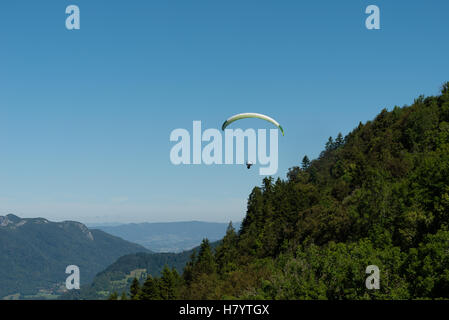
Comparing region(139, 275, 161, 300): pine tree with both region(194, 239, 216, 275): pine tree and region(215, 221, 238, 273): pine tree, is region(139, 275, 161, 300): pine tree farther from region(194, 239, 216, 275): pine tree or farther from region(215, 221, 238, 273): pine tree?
region(215, 221, 238, 273): pine tree

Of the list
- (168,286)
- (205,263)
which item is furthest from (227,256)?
(168,286)

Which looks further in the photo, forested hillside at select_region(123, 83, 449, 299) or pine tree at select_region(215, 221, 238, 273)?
pine tree at select_region(215, 221, 238, 273)

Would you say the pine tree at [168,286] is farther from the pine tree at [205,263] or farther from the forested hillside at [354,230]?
the pine tree at [205,263]

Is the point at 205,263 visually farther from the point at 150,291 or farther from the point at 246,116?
the point at 246,116

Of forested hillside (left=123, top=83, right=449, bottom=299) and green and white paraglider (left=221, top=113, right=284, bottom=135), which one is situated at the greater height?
green and white paraglider (left=221, top=113, right=284, bottom=135)

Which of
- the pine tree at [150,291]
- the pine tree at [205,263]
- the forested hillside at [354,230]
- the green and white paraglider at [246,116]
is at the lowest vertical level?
the pine tree at [150,291]

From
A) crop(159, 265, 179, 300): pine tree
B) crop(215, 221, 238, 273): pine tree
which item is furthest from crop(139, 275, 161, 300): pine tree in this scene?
crop(215, 221, 238, 273): pine tree

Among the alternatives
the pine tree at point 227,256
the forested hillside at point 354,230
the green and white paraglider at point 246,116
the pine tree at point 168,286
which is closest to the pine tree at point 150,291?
the forested hillside at point 354,230
